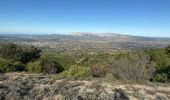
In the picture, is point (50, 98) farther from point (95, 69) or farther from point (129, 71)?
point (95, 69)

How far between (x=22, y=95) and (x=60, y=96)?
168 centimetres

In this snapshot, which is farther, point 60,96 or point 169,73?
point 169,73

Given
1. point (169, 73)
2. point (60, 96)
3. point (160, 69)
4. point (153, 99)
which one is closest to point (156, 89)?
point (153, 99)

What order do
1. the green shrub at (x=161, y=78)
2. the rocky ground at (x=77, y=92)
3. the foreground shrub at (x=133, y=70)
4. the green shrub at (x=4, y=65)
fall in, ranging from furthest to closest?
the green shrub at (x=161, y=78)
the green shrub at (x=4, y=65)
the foreground shrub at (x=133, y=70)
the rocky ground at (x=77, y=92)

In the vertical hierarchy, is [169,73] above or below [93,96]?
below

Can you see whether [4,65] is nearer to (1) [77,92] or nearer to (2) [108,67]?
(2) [108,67]

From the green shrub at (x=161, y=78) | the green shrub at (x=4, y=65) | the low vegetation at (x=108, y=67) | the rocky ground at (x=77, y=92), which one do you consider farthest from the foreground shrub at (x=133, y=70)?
the green shrub at (x=4, y=65)

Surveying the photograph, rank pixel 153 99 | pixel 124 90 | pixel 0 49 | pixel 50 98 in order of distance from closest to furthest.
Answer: pixel 50 98
pixel 153 99
pixel 124 90
pixel 0 49

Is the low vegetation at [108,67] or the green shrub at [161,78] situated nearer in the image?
the low vegetation at [108,67]

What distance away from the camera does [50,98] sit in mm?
10617

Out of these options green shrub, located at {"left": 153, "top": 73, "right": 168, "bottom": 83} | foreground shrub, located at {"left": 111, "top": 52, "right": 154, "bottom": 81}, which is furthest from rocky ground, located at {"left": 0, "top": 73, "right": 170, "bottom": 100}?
green shrub, located at {"left": 153, "top": 73, "right": 168, "bottom": 83}

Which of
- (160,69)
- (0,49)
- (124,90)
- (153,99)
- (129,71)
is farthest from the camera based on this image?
(0,49)

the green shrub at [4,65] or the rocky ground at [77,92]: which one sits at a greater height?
the rocky ground at [77,92]

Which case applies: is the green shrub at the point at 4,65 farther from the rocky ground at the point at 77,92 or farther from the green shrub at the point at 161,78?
the green shrub at the point at 161,78
